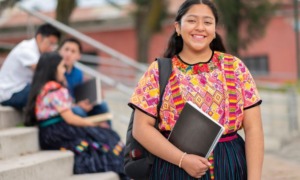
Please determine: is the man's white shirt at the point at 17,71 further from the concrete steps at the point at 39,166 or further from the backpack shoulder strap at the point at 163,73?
the backpack shoulder strap at the point at 163,73

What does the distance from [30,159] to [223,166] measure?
75.3 inches

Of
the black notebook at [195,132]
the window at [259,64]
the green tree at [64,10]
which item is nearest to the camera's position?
the black notebook at [195,132]

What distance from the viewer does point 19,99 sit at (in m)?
4.64

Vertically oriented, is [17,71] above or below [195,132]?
below

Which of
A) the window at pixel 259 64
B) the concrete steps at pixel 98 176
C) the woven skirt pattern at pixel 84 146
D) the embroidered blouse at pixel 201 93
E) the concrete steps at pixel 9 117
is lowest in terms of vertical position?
the window at pixel 259 64

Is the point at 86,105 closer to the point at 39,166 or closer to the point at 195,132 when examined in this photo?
the point at 39,166

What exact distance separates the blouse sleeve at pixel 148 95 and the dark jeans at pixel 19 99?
2.40 meters

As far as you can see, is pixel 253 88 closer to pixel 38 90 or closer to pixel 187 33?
pixel 187 33

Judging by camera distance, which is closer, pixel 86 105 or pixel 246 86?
pixel 246 86

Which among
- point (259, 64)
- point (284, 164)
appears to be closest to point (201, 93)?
point (284, 164)

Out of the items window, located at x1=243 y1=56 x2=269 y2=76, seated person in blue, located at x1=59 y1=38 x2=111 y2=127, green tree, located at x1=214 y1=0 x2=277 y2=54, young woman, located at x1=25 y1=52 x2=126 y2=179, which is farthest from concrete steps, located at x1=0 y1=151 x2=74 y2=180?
window, located at x1=243 y1=56 x2=269 y2=76

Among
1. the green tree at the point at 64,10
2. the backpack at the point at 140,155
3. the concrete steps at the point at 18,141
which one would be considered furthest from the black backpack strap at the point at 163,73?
the green tree at the point at 64,10

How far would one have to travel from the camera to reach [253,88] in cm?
241

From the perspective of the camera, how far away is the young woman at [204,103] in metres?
2.37
